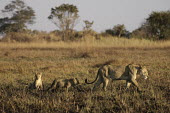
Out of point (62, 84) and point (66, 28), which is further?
point (66, 28)

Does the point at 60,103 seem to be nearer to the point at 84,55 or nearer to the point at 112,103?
the point at 112,103

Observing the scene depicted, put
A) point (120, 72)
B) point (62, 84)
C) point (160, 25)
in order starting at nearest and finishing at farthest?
point (120, 72) → point (62, 84) → point (160, 25)

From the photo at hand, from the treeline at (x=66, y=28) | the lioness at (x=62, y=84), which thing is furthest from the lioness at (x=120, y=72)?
the treeline at (x=66, y=28)

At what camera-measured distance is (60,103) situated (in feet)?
17.5

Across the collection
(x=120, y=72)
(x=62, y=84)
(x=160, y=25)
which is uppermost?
(x=160, y=25)

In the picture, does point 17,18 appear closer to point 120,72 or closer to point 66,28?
point 66,28

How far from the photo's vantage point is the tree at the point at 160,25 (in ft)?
104

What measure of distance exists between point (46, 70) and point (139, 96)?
17.3 ft

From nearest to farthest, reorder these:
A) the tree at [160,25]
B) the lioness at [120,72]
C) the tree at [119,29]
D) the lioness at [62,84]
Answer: the lioness at [120,72] < the lioness at [62,84] < the tree at [160,25] < the tree at [119,29]

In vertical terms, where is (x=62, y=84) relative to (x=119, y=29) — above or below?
below

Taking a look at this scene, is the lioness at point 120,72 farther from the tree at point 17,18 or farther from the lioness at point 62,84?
the tree at point 17,18

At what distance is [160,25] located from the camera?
32.3m

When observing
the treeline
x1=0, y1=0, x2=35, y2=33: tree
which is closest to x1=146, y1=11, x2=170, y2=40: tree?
the treeline

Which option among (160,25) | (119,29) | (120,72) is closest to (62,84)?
(120,72)
